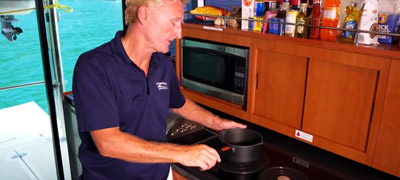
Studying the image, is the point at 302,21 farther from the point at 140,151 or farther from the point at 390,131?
the point at 140,151

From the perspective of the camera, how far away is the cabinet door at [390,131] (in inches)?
43.3

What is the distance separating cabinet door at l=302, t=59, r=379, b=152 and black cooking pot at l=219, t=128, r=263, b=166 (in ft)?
0.77

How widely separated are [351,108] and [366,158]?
19cm

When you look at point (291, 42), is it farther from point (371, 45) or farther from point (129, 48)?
point (129, 48)

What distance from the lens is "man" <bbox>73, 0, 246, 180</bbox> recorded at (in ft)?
3.47

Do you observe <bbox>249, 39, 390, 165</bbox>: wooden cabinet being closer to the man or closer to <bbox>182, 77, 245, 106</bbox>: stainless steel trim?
<bbox>182, 77, 245, 106</bbox>: stainless steel trim

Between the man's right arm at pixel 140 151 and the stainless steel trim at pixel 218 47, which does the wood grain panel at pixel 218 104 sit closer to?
the stainless steel trim at pixel 218 47

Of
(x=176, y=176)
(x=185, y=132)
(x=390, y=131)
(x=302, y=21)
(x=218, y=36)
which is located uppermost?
(x=302, y=21)

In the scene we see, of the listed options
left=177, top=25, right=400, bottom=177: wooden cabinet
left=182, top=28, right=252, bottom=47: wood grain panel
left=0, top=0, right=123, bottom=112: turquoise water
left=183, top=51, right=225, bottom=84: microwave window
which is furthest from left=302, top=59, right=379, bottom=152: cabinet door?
left=0, top=0, right=123, bottom=112: turquoise water

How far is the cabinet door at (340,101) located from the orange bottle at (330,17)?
12 cm

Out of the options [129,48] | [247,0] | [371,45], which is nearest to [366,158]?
[371,45]

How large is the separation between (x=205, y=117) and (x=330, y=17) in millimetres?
651

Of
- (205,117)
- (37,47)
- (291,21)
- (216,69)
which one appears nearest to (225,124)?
(205,117)

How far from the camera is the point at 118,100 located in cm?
115
